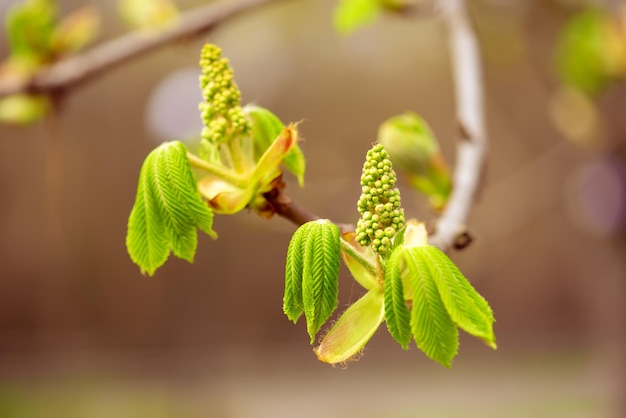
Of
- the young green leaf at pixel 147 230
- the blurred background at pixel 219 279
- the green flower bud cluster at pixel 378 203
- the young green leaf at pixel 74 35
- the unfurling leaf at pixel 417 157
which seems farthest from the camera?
the blurred background at pixel 219 279

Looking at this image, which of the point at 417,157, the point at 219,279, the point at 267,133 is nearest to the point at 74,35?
the point at 417,157

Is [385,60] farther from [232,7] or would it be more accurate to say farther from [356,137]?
[232,7]

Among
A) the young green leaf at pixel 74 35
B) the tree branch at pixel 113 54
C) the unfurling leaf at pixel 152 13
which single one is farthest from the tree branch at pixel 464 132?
the young green leaf at pixel 74 35

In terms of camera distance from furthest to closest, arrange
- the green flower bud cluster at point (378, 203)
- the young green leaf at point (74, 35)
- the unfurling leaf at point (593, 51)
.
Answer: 1. the unfurling leaf at point (593, 51)
2. the young green leaf at point (74, 35)
3. the green flower bud cluster at point (378, 203)

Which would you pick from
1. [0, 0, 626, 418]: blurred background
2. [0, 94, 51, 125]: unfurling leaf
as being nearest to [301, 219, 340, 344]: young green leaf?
[0, 94, 51, 125]: unfurling leaf

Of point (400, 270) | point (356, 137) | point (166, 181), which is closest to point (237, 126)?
point (166, 181)

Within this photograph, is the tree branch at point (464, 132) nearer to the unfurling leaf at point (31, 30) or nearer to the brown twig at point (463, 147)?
the brown twig at point (463, 147)

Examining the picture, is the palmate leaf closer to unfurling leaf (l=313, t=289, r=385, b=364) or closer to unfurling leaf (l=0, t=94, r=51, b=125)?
unfurling leaf (l=313, t=289, r=385, b=364)
